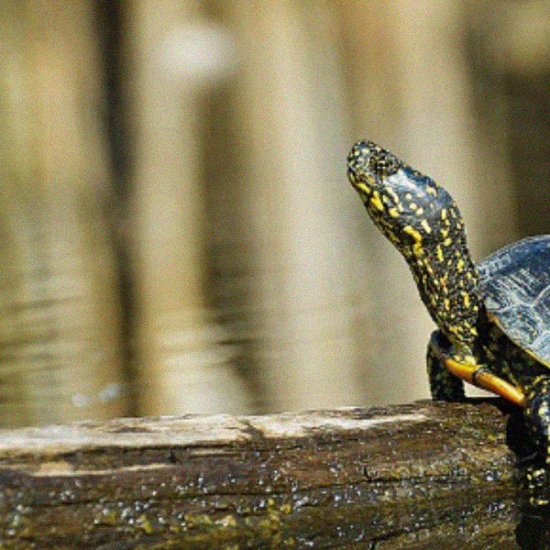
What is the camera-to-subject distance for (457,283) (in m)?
2.61

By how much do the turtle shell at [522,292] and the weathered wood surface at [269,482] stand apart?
20cm

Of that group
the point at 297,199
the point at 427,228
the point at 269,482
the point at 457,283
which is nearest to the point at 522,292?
the point at 457,283

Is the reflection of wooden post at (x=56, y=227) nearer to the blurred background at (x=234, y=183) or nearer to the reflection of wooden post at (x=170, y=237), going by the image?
the blurred background at (x=234, y=183)

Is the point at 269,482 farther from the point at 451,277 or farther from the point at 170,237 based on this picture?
the point at 170,237

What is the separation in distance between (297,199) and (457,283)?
123 cm

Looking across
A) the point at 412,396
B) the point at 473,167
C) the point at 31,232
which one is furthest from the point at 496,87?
the point at 31,232

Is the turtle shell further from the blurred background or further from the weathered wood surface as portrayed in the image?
the blurred background

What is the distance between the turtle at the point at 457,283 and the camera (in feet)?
8.34

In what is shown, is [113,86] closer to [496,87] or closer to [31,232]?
[31,232]

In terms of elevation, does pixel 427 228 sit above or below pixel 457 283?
above

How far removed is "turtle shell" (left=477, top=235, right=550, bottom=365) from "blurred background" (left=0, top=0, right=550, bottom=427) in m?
1.09

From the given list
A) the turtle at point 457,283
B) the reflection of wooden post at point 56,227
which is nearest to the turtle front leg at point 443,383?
the turtle at point 457,283

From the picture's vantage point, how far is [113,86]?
357 centimetres

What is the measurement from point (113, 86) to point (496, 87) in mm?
1239
